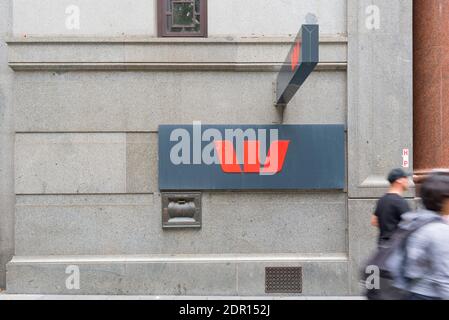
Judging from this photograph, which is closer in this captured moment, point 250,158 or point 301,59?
point 301,59

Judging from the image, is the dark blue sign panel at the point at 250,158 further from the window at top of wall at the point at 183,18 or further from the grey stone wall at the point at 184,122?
the window at top of wall at the point at 183,18

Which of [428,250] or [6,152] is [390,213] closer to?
[428,250]

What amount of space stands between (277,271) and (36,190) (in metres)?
4.44

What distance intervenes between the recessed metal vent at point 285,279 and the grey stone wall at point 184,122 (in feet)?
0.40

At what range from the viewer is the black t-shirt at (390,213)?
→ 443 cm

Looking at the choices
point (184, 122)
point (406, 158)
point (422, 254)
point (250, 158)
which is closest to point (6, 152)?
point (184, 122)

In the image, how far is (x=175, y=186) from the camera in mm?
6617

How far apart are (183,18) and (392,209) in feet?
15.8

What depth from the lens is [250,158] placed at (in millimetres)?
6602

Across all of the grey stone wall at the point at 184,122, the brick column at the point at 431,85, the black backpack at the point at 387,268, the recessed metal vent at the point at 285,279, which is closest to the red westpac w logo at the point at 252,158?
the grey stone wall at the point at 184,122

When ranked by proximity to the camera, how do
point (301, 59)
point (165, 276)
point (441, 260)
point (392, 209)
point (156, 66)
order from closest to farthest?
point (441, 260) → point (392, 209) → point (301, 59) → point (165, 276) → point (156, 66)

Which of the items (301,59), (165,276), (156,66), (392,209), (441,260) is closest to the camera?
(441,260)

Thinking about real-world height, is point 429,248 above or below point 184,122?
below

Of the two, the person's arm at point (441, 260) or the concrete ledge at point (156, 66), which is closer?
the person's arm at point (441, 260)
